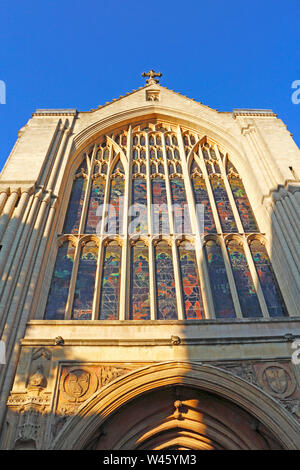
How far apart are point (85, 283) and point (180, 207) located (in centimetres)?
432

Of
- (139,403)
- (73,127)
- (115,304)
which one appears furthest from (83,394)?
(73,127)

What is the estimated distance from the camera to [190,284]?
11094 mm

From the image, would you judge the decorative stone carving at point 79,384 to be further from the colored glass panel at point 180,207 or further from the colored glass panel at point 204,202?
the colored glass panel at point 204,202

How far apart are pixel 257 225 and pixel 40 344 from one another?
755 centimetres

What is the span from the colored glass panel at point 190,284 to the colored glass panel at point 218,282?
0.40m

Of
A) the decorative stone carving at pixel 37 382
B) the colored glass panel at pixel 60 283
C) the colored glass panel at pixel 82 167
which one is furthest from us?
the colored glass panel at pixel 82 167

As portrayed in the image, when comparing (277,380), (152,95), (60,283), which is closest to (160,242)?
(60,283)

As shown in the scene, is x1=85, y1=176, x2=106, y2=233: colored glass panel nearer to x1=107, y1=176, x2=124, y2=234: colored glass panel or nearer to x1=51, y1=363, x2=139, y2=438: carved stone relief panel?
x1=107, y1=176, x2=124, y2=234: colored glass panel

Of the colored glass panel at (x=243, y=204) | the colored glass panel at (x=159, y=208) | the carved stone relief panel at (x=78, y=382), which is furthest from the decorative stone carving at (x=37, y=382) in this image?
the colored glass panel at (x=243, y=204)

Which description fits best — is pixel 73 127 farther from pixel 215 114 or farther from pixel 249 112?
pixel 249 112

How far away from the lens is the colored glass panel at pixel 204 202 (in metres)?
12.9

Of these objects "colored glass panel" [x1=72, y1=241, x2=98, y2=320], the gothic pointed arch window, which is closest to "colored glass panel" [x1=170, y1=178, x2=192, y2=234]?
the gothic pointed arch window
